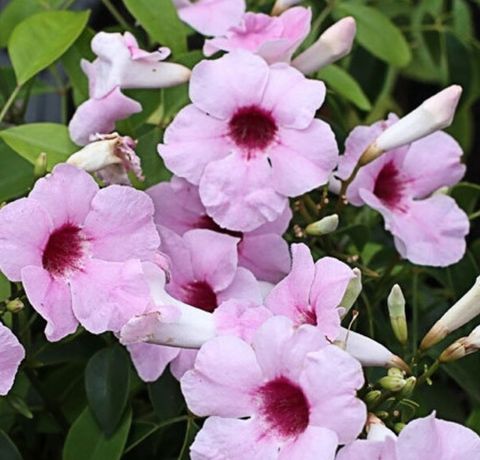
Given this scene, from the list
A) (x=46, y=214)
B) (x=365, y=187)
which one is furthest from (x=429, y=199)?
(x=46, y=214)

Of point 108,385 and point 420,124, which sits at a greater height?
point 420,124

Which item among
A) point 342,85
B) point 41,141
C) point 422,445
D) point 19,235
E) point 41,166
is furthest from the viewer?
point 342,85

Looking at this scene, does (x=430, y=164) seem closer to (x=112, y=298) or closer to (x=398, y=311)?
(x=398, y=311)

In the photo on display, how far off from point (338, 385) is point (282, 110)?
0.35m

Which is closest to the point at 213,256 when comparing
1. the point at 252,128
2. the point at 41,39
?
the point at 252,128

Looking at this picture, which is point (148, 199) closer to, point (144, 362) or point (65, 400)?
point (144, 362)

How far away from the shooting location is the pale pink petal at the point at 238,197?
112cm

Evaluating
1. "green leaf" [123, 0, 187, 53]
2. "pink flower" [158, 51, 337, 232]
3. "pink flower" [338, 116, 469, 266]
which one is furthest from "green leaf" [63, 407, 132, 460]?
"green leaf" [123, 0, 187, 53]

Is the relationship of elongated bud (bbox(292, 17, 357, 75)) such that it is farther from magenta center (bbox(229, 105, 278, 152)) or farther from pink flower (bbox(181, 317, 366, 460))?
pink flower (bbox(181, 317, 366, 460))

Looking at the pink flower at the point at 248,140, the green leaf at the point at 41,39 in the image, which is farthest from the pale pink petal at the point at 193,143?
the green leaf at the point at 41,39

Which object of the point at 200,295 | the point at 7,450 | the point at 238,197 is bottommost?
the point at 7,450

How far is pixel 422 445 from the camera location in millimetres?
886

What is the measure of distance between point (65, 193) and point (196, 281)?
19 centimetres

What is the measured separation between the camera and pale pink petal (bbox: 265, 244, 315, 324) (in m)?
1.00
